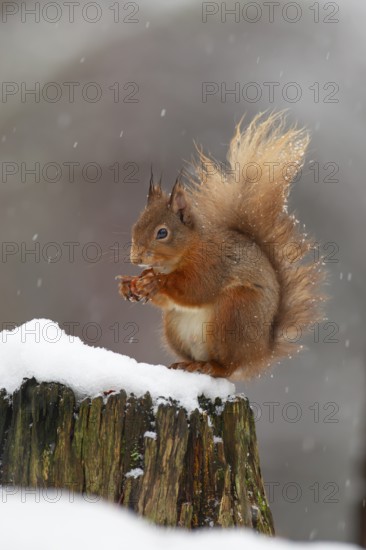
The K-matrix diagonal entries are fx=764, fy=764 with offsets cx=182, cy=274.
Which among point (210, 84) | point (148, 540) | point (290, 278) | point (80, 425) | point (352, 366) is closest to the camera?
point (148, 540)

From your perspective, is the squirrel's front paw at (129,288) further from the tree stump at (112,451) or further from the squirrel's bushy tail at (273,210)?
the tree stump at (112,451)

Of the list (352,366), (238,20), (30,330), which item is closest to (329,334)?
(352,366)

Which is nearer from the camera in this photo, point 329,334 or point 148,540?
point 148,540

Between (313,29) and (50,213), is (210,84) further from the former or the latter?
(50,213)

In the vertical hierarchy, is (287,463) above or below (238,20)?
below

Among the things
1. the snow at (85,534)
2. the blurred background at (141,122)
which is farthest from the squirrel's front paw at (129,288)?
the blurred background at (141,122)

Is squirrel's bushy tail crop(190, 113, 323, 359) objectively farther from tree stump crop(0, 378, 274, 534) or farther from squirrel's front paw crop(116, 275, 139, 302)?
tree stump crop(0, 378, 274, 534)
